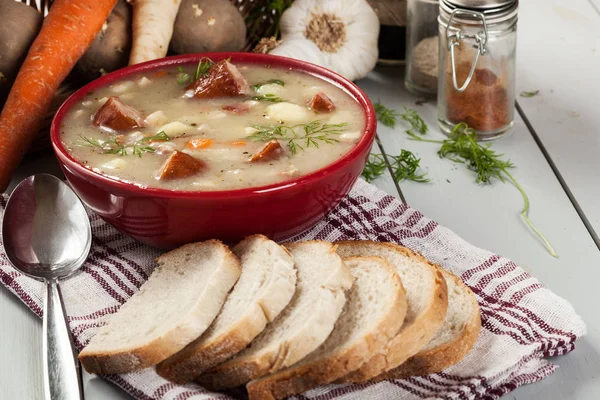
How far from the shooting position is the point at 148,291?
2510 mm

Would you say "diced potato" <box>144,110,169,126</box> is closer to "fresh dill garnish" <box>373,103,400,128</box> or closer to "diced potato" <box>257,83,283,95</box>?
"diced potato" <box>257,83,283,95</box>

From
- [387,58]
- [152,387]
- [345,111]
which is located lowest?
[387,58]

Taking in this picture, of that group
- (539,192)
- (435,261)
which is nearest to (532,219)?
(539,192)

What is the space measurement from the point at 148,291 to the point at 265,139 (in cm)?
62

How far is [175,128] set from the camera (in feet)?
9.20

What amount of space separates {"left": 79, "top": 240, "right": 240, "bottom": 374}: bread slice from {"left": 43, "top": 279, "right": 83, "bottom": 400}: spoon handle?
6cm

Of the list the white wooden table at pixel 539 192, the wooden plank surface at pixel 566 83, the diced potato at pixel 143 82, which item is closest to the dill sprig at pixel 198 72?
the diced potato at pixel 143 82

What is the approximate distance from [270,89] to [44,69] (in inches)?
35.4

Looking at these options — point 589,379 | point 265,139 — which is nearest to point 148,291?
point 265,139

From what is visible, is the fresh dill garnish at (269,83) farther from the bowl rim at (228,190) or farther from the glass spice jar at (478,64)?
the glass spice jar at (478,64)

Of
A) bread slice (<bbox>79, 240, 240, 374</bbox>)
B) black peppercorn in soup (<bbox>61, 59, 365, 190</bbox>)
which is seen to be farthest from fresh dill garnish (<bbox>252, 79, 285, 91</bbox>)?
bread slice (<bbox>79, 240, 240, 374</bbox>)

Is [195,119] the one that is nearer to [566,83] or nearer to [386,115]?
[386,115]

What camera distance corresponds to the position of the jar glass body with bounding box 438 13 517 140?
3471mm

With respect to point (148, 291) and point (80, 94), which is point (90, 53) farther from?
point (148, 291)
